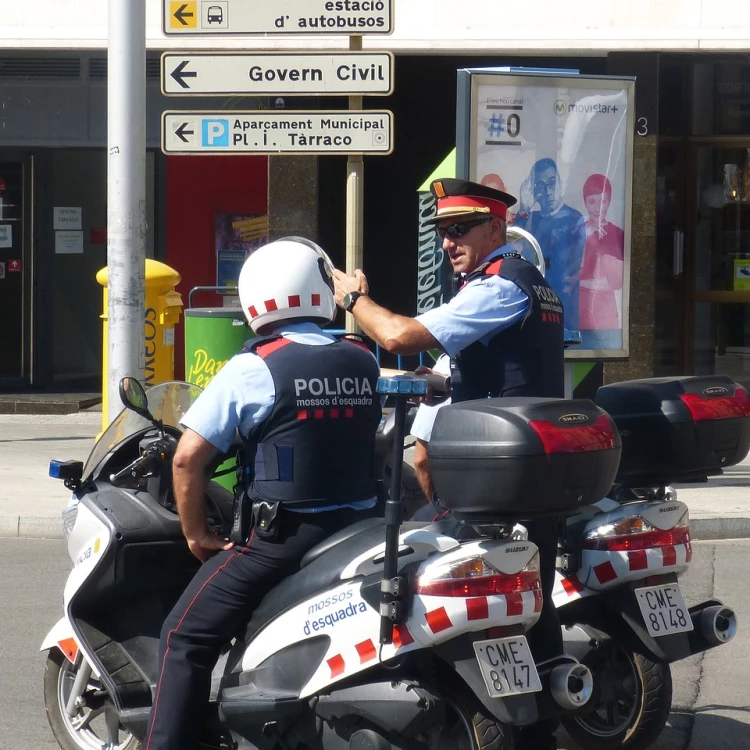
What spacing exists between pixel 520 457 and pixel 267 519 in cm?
73

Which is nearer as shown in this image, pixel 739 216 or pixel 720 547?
pixel 720 547

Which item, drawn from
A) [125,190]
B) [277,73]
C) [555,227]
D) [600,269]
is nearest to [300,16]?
[277,73]

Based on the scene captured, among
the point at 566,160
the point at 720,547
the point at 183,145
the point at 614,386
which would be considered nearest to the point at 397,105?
the point at 566,160

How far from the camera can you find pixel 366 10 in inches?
318

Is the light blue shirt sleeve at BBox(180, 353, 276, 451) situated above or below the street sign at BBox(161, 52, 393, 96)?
below

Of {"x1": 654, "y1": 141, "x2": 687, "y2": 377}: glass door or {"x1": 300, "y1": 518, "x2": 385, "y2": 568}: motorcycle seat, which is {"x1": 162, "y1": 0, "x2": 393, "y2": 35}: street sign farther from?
{"x1": 654, "y1": 141, "x2": 687, "y2": 377}: glass door

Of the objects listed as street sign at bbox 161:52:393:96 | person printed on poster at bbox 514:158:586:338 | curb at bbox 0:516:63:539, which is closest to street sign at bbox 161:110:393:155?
street sign at bbox 161:52:393:96

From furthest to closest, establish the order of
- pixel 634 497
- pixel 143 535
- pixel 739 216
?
1. pixel 739 216
2. pixel 634 497
3. pixel 143 535

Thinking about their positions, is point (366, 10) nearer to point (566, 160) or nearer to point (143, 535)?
point (566, 160)

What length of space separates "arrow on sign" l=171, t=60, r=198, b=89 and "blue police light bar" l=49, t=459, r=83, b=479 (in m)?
A: 4.63

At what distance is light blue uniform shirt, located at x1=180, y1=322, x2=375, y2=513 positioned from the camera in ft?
11.2

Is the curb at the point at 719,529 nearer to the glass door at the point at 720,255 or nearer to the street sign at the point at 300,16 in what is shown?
the street sign at the point at 300,16

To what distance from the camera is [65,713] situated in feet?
13.2

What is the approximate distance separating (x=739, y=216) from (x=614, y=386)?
957 cm
